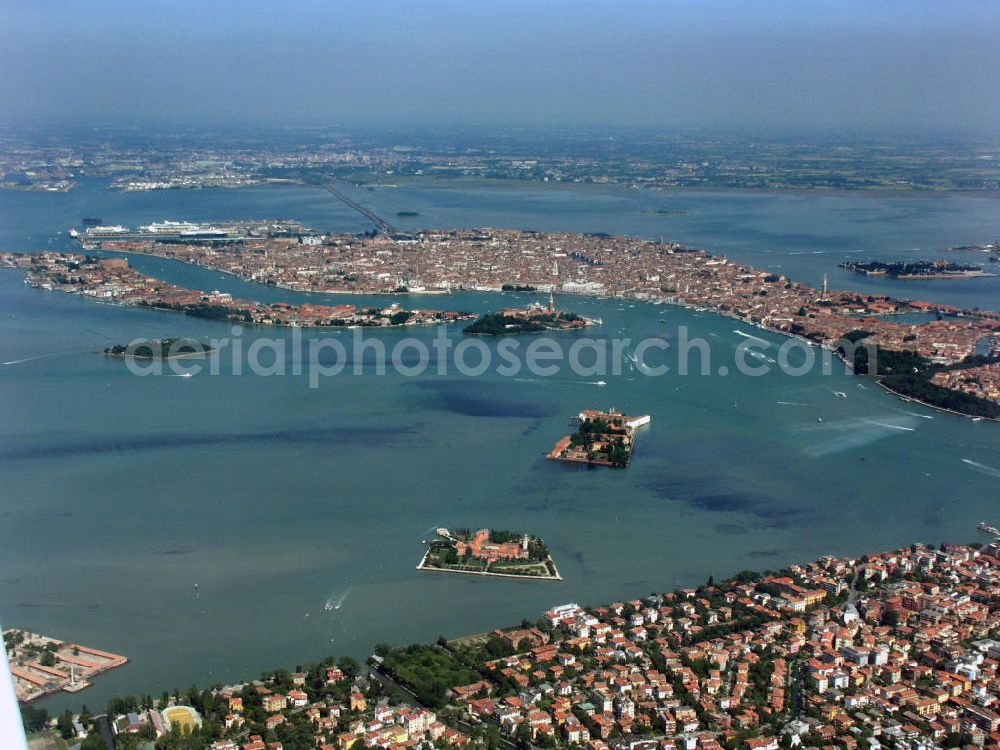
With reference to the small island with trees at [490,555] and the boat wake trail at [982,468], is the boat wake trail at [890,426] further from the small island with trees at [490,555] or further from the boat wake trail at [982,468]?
the small island with trees at [490,555]

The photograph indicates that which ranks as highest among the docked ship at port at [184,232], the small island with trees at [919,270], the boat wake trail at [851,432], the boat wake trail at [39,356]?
the docked ship at port at [184,232]

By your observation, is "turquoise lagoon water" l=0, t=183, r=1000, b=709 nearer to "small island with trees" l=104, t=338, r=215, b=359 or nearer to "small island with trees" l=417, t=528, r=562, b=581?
"small island with trees" l=417, t=528, r=562, b=581

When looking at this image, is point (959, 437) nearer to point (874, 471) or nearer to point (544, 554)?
point (874, 471)

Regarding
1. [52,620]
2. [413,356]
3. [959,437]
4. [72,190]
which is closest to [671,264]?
[413,356]

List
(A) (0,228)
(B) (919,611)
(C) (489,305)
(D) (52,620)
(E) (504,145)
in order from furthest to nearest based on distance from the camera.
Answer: (E) (504,145), (A) (0,228), (C) (489,305), (B) (919,611), (D) (52,620)

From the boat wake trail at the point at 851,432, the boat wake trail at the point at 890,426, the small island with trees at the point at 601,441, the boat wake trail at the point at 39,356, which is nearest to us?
the small island with trees at the point at 601,441

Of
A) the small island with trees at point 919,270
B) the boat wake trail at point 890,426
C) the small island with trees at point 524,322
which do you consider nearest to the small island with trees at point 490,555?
the boat wake trail at point 890,426
